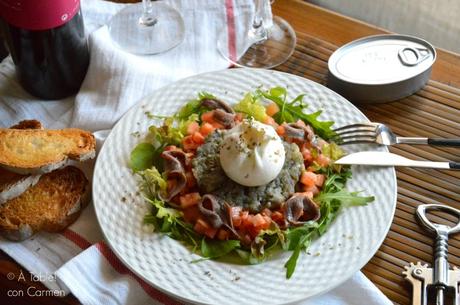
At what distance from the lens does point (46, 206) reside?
5.14 feet

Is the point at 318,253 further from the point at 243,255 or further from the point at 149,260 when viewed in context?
the point at 149,260

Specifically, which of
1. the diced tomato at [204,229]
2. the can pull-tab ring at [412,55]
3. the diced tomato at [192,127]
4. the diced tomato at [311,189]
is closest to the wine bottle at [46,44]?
the diced tomato at [192,127]

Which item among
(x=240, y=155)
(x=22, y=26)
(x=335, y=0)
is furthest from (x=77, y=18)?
(x=335, y=0)

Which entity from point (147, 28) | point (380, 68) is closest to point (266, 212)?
point (380, 68)

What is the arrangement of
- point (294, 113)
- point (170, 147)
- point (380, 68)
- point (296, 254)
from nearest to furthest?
point (296, 254)
point (170, 147)
point (294, 113)
point (380, 68)

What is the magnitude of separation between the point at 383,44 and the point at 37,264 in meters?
1.15

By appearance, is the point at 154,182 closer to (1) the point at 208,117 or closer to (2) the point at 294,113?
(1) the point at 208,117

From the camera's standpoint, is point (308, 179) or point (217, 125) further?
point (217, 125)

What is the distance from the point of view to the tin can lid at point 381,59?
73.0 inches

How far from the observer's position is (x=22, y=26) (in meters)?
1.69

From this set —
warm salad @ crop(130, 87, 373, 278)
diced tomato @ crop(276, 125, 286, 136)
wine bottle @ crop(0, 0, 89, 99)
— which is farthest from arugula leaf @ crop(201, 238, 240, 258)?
wine bottle @ crop(0, 0, 89, 99)

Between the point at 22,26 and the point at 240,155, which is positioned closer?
the point at 240,155

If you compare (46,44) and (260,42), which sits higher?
(46,44)

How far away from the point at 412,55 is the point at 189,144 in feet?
2.36
